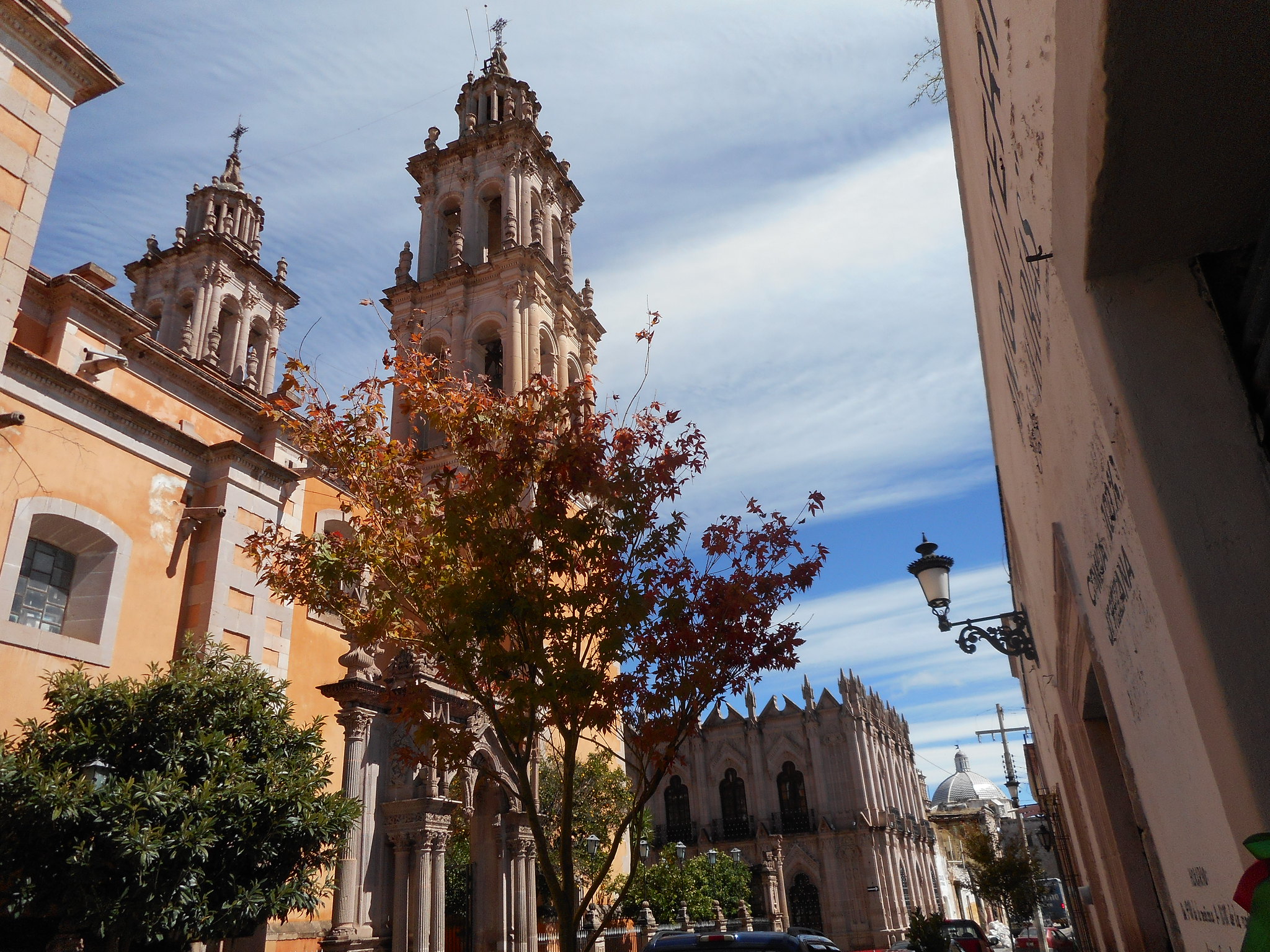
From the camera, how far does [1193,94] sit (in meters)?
1.99

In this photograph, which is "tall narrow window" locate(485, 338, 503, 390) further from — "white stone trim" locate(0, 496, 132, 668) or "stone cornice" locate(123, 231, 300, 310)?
"white stone trim" locate(0, 496, 132, 668)

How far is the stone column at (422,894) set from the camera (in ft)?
34.3

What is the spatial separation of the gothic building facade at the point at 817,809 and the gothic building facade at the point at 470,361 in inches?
1051

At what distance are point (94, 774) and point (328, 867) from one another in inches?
100.0

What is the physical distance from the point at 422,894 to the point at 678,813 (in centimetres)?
4453

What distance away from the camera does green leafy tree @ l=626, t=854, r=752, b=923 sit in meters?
27.1

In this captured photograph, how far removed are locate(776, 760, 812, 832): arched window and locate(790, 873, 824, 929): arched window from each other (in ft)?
8.56

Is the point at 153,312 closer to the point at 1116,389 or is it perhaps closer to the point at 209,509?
the point at 209,509

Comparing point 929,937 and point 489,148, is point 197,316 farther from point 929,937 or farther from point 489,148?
point 929,937

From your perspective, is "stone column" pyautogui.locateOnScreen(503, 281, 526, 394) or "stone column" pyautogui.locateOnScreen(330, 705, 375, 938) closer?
"stone column" pyautogui.locateOnScreen(330, 705, 375, 938)

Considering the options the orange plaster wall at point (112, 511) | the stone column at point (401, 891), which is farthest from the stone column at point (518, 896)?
the orange plaster wall at point (112, 511)

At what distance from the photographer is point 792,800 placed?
49.5 metres

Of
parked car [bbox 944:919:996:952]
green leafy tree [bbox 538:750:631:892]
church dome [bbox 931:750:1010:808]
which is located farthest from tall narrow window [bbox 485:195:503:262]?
church dome [bbox 931:750:1010:808]

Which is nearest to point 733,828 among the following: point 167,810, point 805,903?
point 805,903
